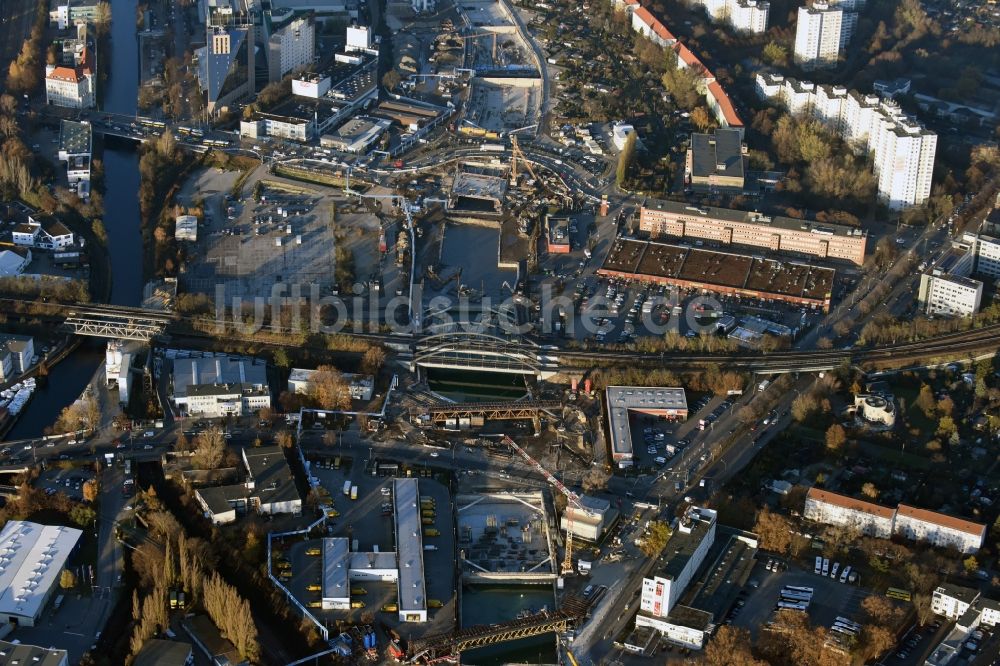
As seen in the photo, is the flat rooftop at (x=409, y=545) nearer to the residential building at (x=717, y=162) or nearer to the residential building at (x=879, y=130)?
the residential building at (x=717, y=162)

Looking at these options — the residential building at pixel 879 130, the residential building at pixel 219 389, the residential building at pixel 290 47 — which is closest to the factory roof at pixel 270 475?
the residential building at pixel 219 389

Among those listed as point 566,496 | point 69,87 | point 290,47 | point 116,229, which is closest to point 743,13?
point 290,47

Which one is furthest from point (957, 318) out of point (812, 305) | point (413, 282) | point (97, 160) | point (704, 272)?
point (97, 160)

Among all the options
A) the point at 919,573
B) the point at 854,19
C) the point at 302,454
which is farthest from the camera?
the point at 854,19

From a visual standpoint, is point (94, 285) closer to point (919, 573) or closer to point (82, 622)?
point (82, 622)

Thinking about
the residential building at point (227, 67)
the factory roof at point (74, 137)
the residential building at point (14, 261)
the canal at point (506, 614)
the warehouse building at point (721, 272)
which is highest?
the residential building at point (227, 67)

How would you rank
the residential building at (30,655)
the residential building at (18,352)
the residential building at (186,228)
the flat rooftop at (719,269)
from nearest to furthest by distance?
the residential building at (30,655), the residential building at (18,352), the flat rooftop at (719,269), the residential building at (186,228)
